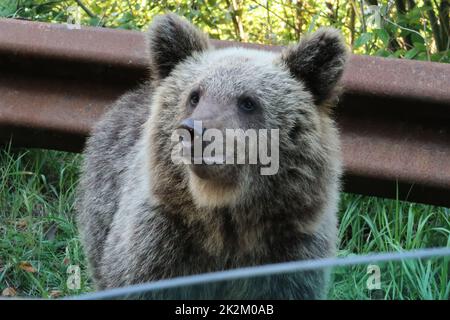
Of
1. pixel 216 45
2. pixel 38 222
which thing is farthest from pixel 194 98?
pixel 38 222

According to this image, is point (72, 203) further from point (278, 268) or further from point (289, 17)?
point (278, 268)

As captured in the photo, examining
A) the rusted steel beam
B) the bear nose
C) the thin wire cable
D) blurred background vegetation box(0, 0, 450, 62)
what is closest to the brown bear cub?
the bear nose

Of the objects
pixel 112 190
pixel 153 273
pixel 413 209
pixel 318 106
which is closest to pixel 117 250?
pixel 153 273

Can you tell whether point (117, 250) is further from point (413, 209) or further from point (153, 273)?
point (413, 209)

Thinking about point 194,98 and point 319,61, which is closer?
point 194,98

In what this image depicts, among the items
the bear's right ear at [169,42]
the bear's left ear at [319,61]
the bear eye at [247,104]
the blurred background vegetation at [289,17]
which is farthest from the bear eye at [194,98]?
the blurred background vegetation at [289,17]

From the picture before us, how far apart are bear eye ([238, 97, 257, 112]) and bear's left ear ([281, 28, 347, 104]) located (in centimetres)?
35

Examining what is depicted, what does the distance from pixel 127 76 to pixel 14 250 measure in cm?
125

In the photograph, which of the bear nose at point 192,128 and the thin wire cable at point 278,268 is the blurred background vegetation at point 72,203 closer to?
the bear nose at point 192,128

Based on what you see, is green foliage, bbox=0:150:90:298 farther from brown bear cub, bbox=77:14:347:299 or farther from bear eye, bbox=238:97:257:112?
bear eye, bbox=238:97:257:112

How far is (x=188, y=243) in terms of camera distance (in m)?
3.47

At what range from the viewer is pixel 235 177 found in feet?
10.8

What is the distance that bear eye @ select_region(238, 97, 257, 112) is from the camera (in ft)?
11.1

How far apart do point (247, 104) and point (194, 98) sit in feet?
0.76
